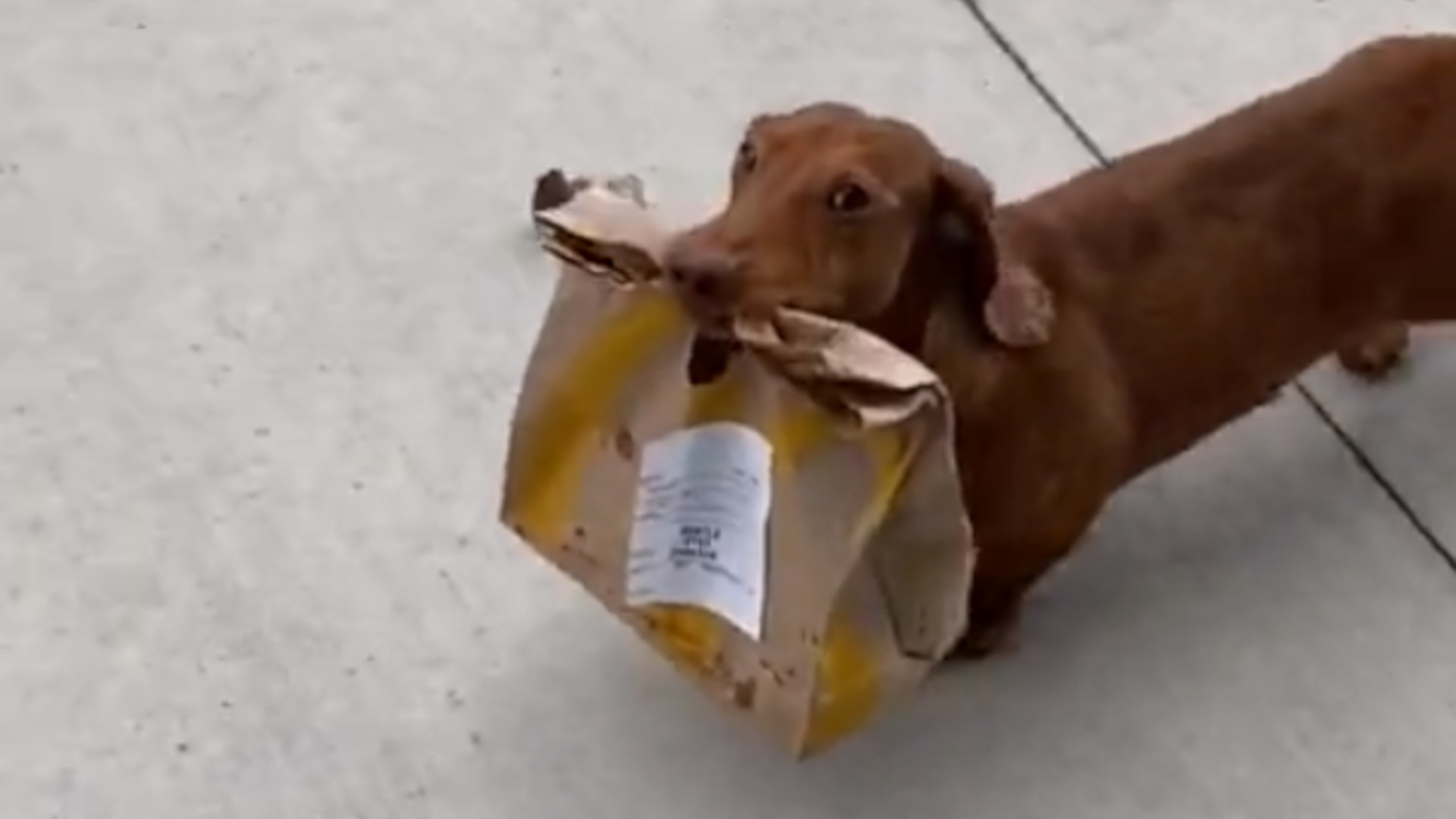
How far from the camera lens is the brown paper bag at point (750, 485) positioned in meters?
1.28

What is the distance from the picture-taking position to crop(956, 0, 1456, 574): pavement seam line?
5.22ft

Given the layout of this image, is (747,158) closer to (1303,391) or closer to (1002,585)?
(1002,585)

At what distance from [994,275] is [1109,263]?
0.11m

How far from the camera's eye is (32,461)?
1.61m

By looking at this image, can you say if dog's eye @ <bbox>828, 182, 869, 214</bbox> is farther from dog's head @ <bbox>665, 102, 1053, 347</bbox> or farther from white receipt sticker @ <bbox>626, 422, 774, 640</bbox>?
white receipt sticker @ <bbox>626, 422, 774, 640</bbox>

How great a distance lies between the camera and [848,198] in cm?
127

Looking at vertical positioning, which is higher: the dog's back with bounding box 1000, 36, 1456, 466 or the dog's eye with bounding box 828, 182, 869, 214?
the dog's eye with bounding box 828, 182, 869, 214

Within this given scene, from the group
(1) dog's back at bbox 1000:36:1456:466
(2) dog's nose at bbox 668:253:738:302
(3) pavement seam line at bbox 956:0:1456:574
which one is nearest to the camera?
(2) dog's nose at bbox 668:253:738:302

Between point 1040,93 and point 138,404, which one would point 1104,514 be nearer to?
point 1040,93

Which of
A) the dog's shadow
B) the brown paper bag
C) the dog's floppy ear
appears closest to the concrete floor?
the dog's shadow

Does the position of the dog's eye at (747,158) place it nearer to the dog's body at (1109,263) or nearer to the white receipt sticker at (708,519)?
the dog's body at (1109,263)

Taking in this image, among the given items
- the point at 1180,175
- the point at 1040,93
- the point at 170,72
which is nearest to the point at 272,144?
the point at 170,72

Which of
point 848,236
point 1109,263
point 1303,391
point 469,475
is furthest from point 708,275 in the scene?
point 1303,391

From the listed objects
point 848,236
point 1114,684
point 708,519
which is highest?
point 848,236
